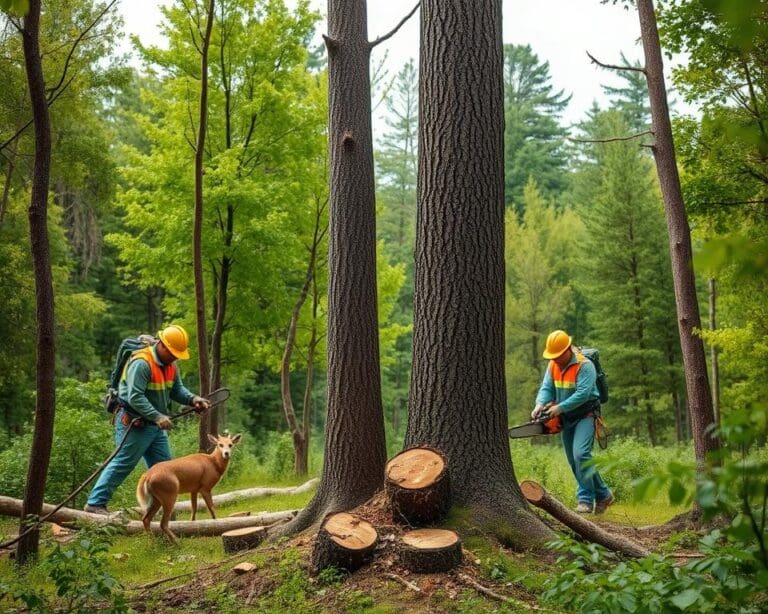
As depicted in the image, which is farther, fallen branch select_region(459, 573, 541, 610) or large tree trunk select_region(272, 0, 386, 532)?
large tree trunk select_region(272, 0, 386, 532)

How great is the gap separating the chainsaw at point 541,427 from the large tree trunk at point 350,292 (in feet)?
8.77

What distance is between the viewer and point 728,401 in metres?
24.9

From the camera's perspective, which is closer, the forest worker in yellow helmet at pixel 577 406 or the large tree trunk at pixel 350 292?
the large tree trunk at pixel 350 292

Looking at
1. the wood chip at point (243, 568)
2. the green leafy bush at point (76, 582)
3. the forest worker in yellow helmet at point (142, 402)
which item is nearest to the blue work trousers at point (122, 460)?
the forest worker in yellow helmet at point (142, 402)

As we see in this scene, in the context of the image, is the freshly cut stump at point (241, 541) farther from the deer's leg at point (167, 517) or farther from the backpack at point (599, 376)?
the backpack at point (599, 376)

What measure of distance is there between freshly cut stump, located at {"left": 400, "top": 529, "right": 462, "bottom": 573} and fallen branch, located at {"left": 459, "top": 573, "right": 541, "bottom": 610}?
5.7 inches

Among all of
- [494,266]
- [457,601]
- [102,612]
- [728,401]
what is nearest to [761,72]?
[494,266]

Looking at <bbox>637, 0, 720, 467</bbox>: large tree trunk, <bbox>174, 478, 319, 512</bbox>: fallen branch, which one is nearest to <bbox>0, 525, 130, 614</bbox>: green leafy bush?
→ <bbox>637, 0, 720, 467</bbox>: large tree trunk

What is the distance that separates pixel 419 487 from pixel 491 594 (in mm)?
979

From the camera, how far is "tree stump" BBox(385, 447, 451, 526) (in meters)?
5.67

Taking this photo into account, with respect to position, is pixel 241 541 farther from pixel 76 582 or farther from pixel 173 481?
pixel 76 582

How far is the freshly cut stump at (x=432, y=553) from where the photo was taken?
207 inches

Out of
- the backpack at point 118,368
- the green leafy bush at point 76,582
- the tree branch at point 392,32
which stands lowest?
the green leafy bush at point 76,582

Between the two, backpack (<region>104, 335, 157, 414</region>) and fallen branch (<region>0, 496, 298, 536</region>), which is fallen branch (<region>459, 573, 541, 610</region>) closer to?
fallen branch (<region>0, 496, 298, 536</region>)
